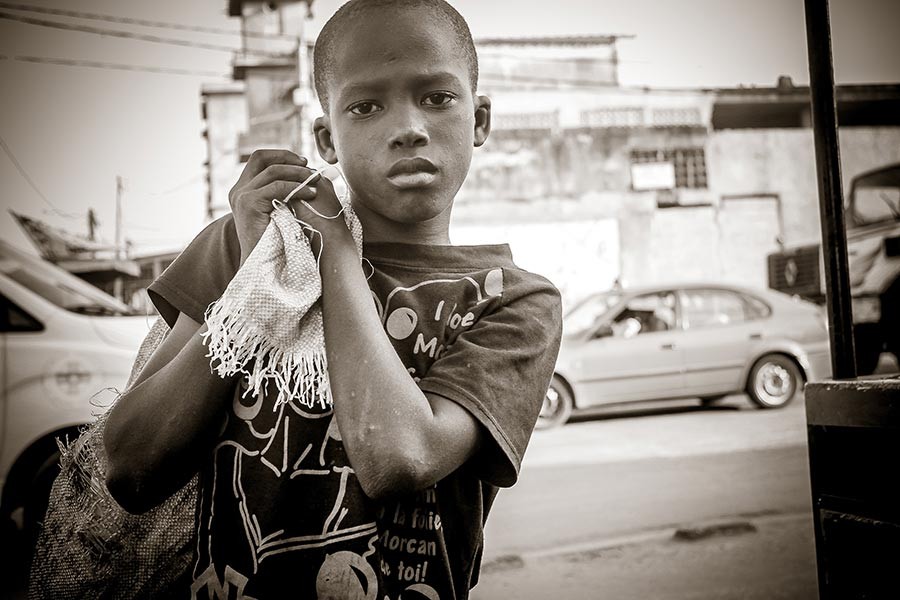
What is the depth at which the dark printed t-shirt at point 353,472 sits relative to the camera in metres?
1.02

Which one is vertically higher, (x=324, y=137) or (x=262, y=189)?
(x=324, y=137)

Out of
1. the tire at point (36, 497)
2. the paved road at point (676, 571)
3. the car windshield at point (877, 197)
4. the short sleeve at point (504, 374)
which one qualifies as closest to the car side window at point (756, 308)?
the car windshield at point (877, 197)

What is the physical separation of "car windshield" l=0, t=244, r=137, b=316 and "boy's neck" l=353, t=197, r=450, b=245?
361 centimetres

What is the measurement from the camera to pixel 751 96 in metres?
22.1

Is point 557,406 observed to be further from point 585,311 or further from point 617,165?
point 617,165

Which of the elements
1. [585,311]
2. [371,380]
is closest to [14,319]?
[371,380]

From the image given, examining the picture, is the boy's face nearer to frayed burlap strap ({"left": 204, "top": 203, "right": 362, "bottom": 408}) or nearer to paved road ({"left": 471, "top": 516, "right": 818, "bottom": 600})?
frayed burlap strap ({"left": 204, "top": 203, "right": 362, "bottom": 408})

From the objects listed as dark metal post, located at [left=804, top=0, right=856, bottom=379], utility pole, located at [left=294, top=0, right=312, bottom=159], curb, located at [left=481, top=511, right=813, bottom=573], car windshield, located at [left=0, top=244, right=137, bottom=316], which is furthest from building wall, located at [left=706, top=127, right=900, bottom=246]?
dark metal post, located at [left=804, top=0, right=856, bottom=379]

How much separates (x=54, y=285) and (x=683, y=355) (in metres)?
6.53

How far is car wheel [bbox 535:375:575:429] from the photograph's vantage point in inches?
325

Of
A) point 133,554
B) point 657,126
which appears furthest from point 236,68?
point 133,554

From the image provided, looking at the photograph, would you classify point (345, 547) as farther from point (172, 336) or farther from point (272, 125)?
point (272, 125)

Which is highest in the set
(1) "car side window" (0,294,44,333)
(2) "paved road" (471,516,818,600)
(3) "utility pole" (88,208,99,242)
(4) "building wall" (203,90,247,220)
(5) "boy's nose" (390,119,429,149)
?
(4) "building wall" (203,90,247,220)

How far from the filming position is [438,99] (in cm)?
116
